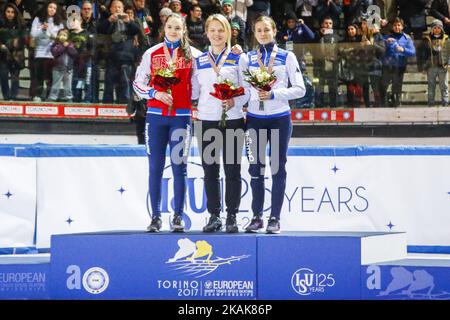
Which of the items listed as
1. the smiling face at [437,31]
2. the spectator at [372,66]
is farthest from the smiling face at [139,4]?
the smiling face at [437,31]

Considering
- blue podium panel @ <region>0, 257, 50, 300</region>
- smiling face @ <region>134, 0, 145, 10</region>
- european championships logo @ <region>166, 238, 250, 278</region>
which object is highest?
smiling face @ <region>134, 0, 145, 10</region>

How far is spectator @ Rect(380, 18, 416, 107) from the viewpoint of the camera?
1638 centimetres

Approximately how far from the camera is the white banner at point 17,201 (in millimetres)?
11008

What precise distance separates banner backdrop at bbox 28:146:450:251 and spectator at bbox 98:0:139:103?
5.12 meters

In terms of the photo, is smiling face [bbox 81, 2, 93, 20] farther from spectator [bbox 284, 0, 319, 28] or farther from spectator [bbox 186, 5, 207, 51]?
spectator [bbox 284, 0, 319, 28]

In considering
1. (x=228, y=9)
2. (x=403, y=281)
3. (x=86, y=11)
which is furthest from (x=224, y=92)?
(x=228, y=9)

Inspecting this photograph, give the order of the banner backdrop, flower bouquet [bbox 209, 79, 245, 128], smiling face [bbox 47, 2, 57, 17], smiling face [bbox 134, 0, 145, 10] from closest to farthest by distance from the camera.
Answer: flower bouquet [bbox 209, 79, 245, 128] → the banner backdrop → smiling face [bbox 47, 2, 57, 17] → smiling face [bbox 134, 0, 145, 10]

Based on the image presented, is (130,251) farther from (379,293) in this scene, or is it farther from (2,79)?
(2,79)

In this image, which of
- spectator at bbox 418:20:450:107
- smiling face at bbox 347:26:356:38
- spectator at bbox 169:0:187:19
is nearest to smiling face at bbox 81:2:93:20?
spectator at bbox 169:0:187:19

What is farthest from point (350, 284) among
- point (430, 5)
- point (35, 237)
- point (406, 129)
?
point (430, 5)

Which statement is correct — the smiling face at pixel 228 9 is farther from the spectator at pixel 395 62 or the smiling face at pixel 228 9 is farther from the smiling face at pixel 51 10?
the smiling face at pixel 51 10

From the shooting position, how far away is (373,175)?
446 inches
